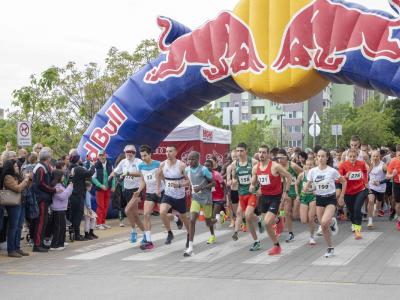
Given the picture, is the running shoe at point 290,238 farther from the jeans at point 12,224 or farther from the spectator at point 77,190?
the jeans at point 12,224

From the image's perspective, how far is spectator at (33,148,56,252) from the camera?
1105cm

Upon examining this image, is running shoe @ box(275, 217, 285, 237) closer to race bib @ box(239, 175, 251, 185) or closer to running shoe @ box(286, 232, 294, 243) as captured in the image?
running shoe @ box(286, 232, 294, 243)

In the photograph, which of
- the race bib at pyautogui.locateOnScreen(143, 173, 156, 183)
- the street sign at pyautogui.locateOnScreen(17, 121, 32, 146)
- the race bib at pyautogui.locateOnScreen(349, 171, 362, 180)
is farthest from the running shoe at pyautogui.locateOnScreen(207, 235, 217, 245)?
the street sign at pyautogui.locateOnScreen(17, 121, 32, 146)

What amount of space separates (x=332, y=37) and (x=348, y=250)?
523cm

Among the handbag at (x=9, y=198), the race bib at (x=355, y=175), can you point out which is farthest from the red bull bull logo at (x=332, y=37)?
the handbag at (x=9, y=198)

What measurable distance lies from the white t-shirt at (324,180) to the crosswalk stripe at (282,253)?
1.25 meters

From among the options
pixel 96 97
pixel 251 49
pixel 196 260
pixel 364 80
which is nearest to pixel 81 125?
pixel 96 97

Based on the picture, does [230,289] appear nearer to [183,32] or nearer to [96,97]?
[183,32]

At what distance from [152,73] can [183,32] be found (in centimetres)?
137

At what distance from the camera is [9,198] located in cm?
1036

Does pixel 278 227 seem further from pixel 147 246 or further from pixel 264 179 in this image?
pixel 147 246

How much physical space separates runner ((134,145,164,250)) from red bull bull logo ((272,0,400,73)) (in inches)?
172

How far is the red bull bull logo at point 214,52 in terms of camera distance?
14.6 metres

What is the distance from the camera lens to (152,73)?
15.9 m
